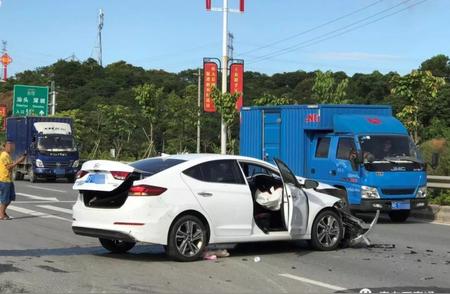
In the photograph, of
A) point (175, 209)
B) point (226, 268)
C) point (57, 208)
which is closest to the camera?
point (226, 268)

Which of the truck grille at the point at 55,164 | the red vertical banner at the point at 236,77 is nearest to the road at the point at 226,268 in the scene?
the truck grille at the point at 55,164

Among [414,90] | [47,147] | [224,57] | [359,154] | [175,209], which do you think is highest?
[224,57]

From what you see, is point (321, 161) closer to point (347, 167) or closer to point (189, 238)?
point (347, 167)

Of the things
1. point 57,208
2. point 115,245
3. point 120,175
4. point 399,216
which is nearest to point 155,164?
point 120,175

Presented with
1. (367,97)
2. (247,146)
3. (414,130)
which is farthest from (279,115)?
(367,97)

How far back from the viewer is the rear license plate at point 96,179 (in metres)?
9.26

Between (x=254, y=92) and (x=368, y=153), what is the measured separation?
46222 mm

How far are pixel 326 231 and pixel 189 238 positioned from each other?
8.56 feet

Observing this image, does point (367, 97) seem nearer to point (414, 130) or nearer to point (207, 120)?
point (207, 120)

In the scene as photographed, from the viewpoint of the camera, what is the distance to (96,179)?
9336 mm

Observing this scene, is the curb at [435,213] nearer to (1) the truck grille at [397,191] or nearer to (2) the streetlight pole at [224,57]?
(1) the truck grille at [397,191]

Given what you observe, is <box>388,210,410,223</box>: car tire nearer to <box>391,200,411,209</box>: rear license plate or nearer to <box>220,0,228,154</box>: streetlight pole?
<box>391,200,411,209</box>: rear license plate

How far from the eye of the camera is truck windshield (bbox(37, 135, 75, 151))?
31.6 m

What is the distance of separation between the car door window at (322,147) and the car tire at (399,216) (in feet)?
7.42
